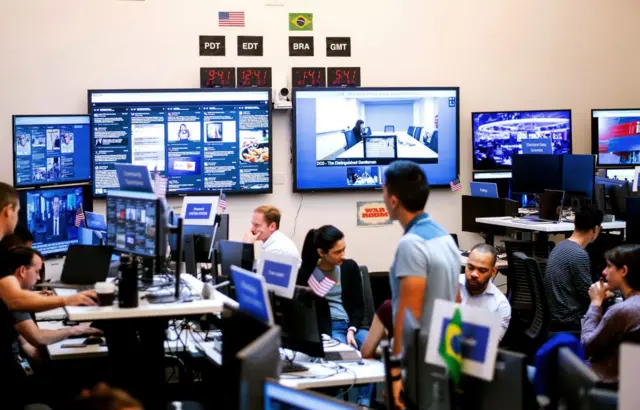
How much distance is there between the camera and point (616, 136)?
1017 cm

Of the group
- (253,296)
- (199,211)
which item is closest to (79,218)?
(199,211)

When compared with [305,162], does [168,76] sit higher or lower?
higher

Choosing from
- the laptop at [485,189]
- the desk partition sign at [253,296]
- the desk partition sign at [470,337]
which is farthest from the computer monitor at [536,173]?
the desk partition sign at [470,337]

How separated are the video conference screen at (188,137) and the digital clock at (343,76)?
0.73m

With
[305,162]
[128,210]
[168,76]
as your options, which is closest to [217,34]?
[168,76]

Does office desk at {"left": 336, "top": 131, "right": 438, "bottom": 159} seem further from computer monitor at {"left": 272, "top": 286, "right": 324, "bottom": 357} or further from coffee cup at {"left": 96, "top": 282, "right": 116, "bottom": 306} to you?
coffee cup at {"left": 96, "top": 282, "right": 116, "bottom": 306}

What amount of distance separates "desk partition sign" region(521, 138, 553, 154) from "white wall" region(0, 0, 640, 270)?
590 millimetres

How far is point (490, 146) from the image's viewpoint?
9781mm

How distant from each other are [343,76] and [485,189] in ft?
6.28

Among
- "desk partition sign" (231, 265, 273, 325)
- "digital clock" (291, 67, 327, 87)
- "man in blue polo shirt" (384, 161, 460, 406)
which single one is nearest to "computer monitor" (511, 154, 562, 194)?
"digital clock" (291, 67, 327, 87)

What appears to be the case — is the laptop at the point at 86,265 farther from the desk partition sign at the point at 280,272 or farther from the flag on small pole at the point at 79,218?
the flag on small pole at the point at 79,218

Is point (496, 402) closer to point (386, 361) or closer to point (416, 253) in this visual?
point (386, 361)

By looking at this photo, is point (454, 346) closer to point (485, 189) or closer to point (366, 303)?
point (366, 303)

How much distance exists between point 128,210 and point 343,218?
14.4 ft
